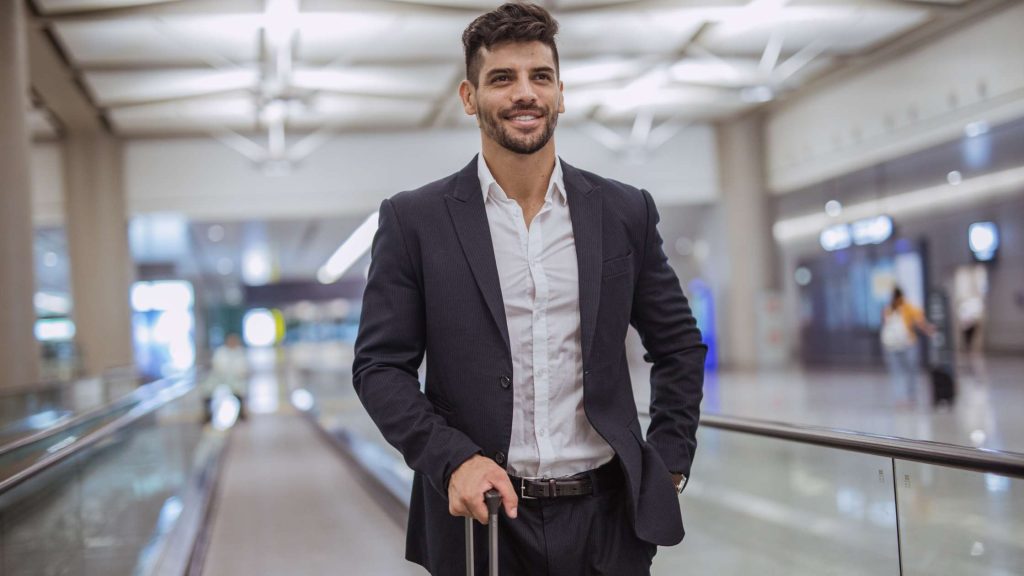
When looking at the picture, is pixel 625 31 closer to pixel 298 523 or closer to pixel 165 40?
pixel 165 40

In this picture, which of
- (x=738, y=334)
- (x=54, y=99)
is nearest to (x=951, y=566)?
(x=54, y=99)

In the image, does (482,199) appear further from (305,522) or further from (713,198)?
(713,198)

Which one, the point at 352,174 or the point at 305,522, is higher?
the point at 352,174

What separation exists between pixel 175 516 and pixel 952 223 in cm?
1845

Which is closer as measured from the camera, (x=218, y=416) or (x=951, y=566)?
(x=951, y=566)

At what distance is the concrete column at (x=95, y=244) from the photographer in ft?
85.5

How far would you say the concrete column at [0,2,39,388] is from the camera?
12641 mm

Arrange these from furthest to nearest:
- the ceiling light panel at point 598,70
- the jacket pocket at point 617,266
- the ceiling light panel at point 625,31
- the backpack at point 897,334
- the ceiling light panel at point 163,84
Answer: the ceiling light panel at point 598,70 → the ceiling light panel at point 163,84 → the ceiling light panel at point 625,31 → the backpack at point 897,334 → the jacket pocket at point 617,266

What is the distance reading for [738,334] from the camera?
93.2 ft

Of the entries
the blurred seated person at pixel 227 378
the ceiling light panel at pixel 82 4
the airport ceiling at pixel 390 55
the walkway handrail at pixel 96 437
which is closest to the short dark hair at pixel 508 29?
the walkway handrail at pixel 96 437

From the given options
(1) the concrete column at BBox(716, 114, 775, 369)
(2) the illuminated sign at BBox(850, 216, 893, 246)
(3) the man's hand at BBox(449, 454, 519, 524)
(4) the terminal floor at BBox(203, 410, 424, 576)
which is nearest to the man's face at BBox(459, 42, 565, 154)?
(3) the man's hand at BBox(449, 454, 519, 524)

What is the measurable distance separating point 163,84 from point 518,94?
74.2 ft

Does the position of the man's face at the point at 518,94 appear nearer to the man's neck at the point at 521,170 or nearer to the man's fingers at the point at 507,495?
the man's neck at the point at 521,170

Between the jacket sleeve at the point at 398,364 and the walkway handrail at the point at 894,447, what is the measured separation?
1.39 meters
